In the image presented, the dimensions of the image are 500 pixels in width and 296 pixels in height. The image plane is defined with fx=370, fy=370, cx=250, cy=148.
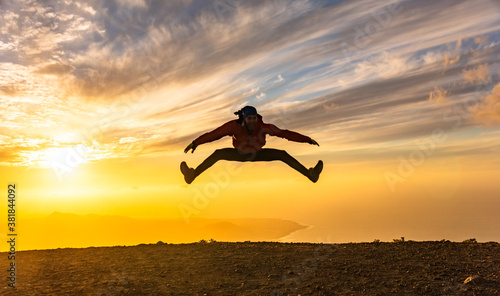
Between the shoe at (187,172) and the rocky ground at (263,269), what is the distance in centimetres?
333

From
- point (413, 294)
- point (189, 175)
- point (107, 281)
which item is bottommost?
point (413, 294)

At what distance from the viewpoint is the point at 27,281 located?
37.7ft

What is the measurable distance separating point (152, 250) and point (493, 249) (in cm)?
1278

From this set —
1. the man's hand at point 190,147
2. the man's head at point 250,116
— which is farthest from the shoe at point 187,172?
the man's head at point 250,116

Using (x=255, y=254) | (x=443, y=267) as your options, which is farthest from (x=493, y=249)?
(x=255, y=254)

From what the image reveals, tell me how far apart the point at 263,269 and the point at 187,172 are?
462cm

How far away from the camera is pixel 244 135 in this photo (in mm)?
8617

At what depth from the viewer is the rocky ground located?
1038cm

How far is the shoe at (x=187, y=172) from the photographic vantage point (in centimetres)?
916

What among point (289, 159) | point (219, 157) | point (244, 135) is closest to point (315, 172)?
point (289, 159)

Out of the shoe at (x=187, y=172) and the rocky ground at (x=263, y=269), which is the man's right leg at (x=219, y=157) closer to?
the shoe at (x=187, y=172)

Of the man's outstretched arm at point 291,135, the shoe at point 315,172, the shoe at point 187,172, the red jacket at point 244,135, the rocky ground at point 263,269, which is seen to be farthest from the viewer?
the rocky ground at point 263,269

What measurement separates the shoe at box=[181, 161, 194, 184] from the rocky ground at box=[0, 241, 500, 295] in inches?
131

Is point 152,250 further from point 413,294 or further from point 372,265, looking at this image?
point 413,294
